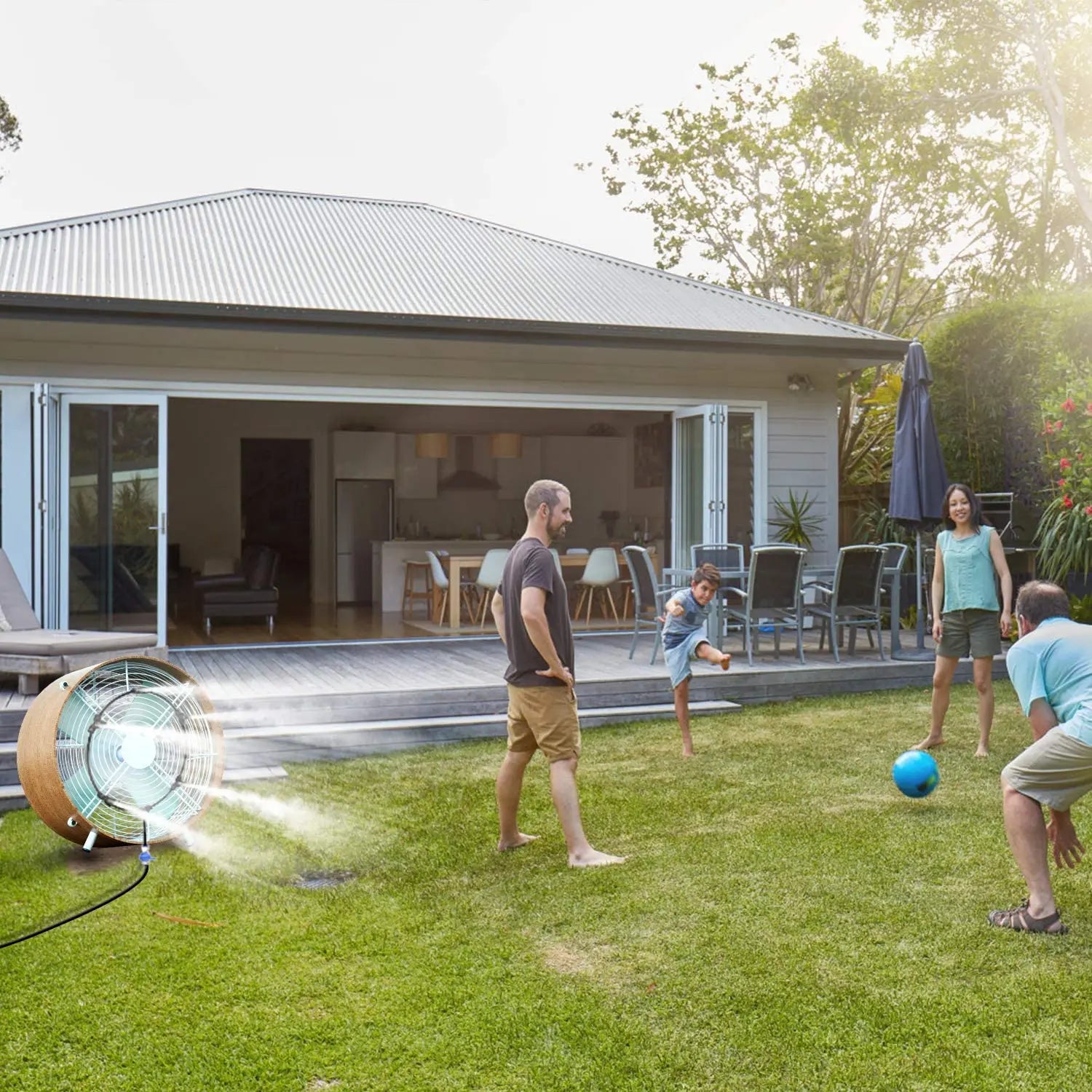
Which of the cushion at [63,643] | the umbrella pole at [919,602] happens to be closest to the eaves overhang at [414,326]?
the umbrella pole at [919,602]

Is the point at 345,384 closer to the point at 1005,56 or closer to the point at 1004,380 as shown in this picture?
the point at 1004,380

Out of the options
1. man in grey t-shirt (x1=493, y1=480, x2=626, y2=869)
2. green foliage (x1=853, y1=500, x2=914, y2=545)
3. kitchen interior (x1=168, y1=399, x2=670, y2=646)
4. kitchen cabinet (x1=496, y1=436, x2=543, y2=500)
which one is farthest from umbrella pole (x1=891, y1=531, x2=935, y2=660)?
kitchen cabinet (x1=496, y1=436, x2=543, y2=500)

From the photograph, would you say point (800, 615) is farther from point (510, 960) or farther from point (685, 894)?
point (510, 960)

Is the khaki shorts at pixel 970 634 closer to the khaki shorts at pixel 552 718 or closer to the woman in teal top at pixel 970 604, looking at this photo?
the woman in teal top at pixel 970 604

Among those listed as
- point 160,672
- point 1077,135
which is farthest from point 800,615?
point 1077,135

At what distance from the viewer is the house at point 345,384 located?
825 cm

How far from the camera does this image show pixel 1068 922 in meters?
3.70

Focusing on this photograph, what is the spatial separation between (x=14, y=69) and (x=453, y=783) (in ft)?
60.8

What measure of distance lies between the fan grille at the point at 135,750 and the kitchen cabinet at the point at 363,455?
32.6 ft

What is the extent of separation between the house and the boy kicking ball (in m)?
3.39

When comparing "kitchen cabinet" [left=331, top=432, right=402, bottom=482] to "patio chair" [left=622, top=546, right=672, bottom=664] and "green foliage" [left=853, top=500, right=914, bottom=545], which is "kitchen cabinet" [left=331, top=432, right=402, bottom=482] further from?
"patio chair" [left=622, top=546, right=672, bottom=664]

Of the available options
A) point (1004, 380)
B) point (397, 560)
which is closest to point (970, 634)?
point (1004, 380)

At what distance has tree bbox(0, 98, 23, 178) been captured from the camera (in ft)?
60.5

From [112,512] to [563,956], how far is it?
583cm
